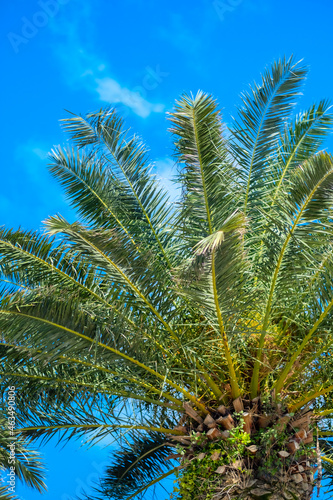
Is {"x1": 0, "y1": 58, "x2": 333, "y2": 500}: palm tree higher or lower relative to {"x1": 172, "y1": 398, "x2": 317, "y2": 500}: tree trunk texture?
higher

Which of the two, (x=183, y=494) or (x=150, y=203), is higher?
(x=150, y=203)

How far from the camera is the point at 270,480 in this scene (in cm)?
636

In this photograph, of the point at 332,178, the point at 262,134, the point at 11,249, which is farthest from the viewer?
the point at 262,134

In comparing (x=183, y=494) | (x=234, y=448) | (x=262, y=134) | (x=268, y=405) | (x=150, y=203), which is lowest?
(x=183, y=494)

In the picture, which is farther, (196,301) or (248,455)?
(248,455)

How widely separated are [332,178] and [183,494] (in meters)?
4.23

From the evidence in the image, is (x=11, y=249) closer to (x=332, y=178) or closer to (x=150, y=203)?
(x=150, y=203)

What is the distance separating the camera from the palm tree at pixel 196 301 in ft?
19.4

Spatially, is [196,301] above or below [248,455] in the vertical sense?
above

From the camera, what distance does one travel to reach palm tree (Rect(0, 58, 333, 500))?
19.4 ft

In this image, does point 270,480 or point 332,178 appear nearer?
point 332,178

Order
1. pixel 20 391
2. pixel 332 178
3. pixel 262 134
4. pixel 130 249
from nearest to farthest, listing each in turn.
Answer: pixel 332 178 → pixel 130 249 → pixel 262 134 → pixel 20 391

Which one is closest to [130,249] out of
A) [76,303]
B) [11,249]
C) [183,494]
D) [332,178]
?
[76,303]

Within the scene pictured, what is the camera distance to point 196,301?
5801 mm
